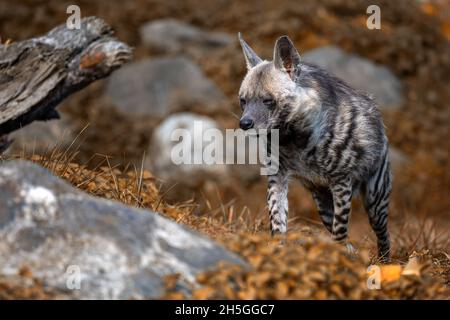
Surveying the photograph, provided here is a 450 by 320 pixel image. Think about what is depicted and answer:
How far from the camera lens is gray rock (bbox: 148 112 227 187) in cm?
1512

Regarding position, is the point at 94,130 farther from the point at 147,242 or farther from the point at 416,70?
the point at 147,242

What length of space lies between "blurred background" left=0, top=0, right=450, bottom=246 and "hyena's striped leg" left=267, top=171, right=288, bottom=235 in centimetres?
661

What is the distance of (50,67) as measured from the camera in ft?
25.4

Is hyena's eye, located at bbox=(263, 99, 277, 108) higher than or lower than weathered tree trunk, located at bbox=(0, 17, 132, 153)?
lower

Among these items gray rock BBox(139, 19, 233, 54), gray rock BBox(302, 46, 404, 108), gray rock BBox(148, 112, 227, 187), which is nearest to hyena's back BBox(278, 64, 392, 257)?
gray rock BBox(148, 112, 227, 187)

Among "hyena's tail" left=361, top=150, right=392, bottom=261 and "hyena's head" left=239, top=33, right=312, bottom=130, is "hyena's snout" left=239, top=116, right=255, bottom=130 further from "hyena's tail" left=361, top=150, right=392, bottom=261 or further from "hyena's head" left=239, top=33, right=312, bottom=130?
"hyena's tail" left=361, top=150, right=392, bottom=261

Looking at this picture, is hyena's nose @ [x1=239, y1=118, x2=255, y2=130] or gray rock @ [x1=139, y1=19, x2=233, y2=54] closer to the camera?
hyena's nose @ [x1=239, y1=118, x2=255, y2=130]

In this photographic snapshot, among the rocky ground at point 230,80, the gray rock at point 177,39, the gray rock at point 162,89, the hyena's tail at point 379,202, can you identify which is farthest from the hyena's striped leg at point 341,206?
the gray rock at point 177,39

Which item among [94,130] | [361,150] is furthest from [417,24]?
[361,150]

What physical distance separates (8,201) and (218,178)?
1009 cm


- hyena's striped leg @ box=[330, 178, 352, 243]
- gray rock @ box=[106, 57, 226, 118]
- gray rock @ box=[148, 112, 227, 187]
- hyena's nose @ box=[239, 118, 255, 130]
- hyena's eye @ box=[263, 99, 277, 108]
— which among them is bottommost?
gray rock @ box=[148, 112, 227, 187]

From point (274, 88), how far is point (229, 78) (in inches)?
376

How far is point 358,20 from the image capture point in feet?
57.4

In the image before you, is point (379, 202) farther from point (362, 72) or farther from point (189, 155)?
point (362, 72)
